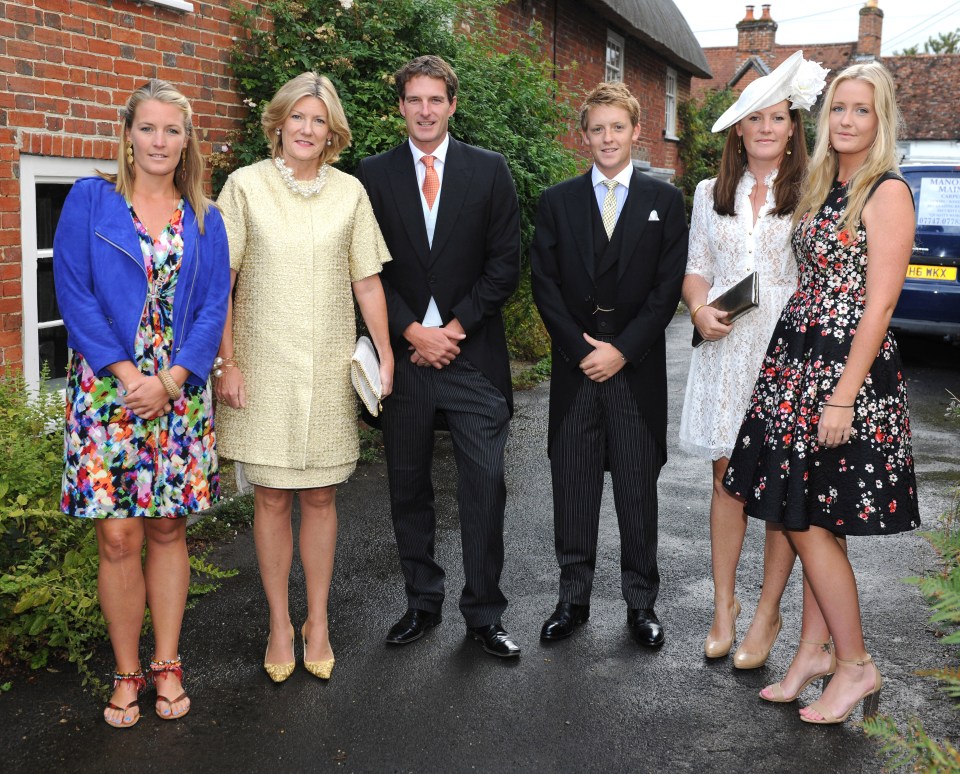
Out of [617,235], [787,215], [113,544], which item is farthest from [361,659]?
[787,215]

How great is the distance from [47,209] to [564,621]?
151 inches

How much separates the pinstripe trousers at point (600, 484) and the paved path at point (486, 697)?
0.25m

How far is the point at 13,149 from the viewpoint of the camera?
5355 mm

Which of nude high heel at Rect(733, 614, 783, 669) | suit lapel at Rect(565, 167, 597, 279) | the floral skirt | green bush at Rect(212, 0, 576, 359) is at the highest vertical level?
green bush at Rect(212, 0, 576, 359)

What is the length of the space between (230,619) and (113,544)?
1.05m

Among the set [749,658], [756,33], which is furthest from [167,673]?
[756,33]

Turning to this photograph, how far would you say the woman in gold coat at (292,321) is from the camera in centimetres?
362

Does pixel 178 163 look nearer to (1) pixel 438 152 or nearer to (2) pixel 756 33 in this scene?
(1) pixel 438 152

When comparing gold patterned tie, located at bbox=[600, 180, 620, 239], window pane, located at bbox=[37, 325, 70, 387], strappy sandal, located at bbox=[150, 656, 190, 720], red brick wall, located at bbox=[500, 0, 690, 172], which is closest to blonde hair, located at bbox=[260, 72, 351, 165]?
gold patterned tie, located at bbox=[600, 180, 620, 239]

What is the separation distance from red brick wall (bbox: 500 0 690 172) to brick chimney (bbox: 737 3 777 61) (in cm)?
1849

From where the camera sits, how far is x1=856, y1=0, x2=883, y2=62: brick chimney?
41.5 metres

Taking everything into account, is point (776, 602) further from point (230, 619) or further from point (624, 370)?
point (230, 619)

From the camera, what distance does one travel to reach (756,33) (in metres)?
38.1

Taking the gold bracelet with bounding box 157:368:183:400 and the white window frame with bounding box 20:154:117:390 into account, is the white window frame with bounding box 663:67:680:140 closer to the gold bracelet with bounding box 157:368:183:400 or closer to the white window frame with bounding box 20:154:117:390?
the white window frame with bounding box 20:154:117:390
